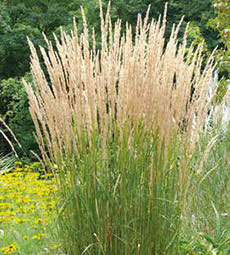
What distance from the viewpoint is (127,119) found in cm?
278

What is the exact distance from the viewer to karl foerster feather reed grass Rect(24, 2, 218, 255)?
2.68 m

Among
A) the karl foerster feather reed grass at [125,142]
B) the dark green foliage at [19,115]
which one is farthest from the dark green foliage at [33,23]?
the karl foerster feather reed grass at [125,142]

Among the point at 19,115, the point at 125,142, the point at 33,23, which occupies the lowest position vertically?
the point at 19,115

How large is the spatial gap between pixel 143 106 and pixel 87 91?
0.36 m

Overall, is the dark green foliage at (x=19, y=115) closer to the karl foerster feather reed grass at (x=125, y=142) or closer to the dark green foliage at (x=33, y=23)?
the dark green foliage at (x=33, y=23)

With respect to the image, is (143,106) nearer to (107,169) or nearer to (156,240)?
(107,169)

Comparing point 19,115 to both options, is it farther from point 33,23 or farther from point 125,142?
point 125,142

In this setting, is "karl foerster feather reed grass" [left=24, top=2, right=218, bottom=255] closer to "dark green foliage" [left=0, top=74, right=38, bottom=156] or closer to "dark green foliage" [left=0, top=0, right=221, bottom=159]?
"dark green foliage" [left=0, top=74, right=38, bottom=156]

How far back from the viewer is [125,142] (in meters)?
2.71

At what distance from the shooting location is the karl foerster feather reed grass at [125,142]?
2682 millimetres

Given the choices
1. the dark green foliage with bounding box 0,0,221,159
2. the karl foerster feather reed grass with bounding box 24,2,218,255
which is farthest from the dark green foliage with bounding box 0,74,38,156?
the karl foerster feather reed grass with bounding box 24,2,218,255

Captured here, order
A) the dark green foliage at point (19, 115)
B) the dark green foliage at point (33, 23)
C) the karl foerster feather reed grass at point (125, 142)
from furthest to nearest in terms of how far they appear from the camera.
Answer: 1. the dark green foliage at point (33, 23)
2. the dark green foliage at point (19, 115)
3. the karl foerster feather reed grass at point (125, 142)

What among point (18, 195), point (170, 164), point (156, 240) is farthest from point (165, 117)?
point (18, 195)

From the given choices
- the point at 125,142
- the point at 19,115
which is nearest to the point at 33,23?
the point at 19,115
